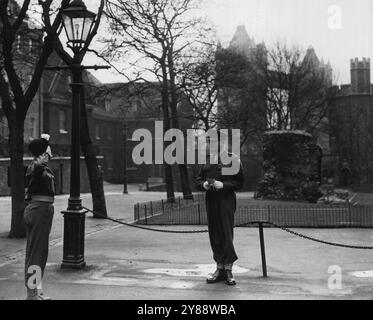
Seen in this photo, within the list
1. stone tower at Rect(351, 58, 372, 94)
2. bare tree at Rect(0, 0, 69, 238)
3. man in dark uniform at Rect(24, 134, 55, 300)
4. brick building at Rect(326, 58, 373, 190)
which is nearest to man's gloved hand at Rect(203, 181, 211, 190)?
man in dark uniform at Rect(24, 134, 55, 300)

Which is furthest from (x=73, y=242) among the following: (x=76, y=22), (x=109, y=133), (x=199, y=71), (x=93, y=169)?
(x=109, y=133)

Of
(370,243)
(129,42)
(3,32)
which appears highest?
(129,42)

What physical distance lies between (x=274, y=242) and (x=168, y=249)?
2707 millimetres

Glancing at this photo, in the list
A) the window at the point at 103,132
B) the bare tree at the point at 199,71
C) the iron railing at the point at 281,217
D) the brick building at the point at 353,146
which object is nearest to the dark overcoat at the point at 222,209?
the iron railing at the point at 281,217

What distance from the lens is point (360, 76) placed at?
74.6 metres

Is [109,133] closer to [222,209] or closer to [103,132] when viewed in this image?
[103,132]

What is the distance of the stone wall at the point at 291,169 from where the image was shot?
89.5ft

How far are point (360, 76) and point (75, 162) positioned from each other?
238ft

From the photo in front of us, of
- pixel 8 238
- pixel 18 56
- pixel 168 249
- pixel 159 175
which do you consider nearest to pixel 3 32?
pixel 18 56

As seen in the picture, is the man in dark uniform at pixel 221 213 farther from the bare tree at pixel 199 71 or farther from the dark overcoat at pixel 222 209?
the bare tree at pixel 199 71
